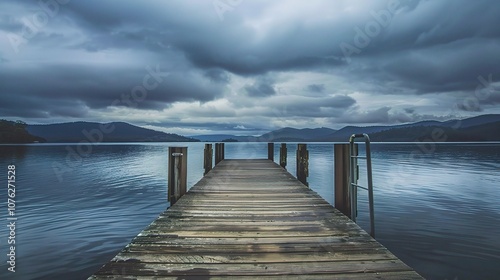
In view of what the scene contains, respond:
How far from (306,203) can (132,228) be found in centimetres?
622

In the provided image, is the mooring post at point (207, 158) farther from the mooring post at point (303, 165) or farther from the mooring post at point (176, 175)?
the mooring post at point (176, 175)

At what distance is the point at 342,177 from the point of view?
5.69 meters

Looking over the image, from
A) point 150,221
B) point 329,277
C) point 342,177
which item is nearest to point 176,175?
point 342,177

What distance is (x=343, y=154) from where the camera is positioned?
5668 mm

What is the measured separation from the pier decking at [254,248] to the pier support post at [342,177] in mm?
304

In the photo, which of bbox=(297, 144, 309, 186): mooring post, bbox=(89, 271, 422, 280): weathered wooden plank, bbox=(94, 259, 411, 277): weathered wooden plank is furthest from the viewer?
bbox=(297, 144, 309, 186): mooring post

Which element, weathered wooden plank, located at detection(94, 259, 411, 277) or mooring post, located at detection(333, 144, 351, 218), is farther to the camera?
mooring post, located at detection(333, 144, 351, 218)

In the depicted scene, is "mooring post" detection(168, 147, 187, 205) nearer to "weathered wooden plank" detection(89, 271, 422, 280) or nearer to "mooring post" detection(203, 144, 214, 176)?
"weathered wooden plank" detection(89, 271, 422, 280)

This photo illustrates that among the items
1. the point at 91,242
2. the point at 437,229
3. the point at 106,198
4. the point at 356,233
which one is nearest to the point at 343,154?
the point at 356,233

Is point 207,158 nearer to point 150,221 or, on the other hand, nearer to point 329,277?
point 150,221

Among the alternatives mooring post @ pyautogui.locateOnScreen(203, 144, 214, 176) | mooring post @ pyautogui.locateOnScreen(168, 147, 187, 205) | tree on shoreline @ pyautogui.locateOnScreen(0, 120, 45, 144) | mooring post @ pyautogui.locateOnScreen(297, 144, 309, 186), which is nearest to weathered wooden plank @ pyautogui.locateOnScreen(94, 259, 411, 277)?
mooring post @ pyautogui.locateOnScreen(168, 147, 187, 205)

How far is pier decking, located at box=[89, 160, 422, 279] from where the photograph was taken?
114 inches

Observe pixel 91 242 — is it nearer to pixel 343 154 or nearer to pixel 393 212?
pixel 343 154

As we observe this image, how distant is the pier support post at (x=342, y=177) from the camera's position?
18.1 ft
